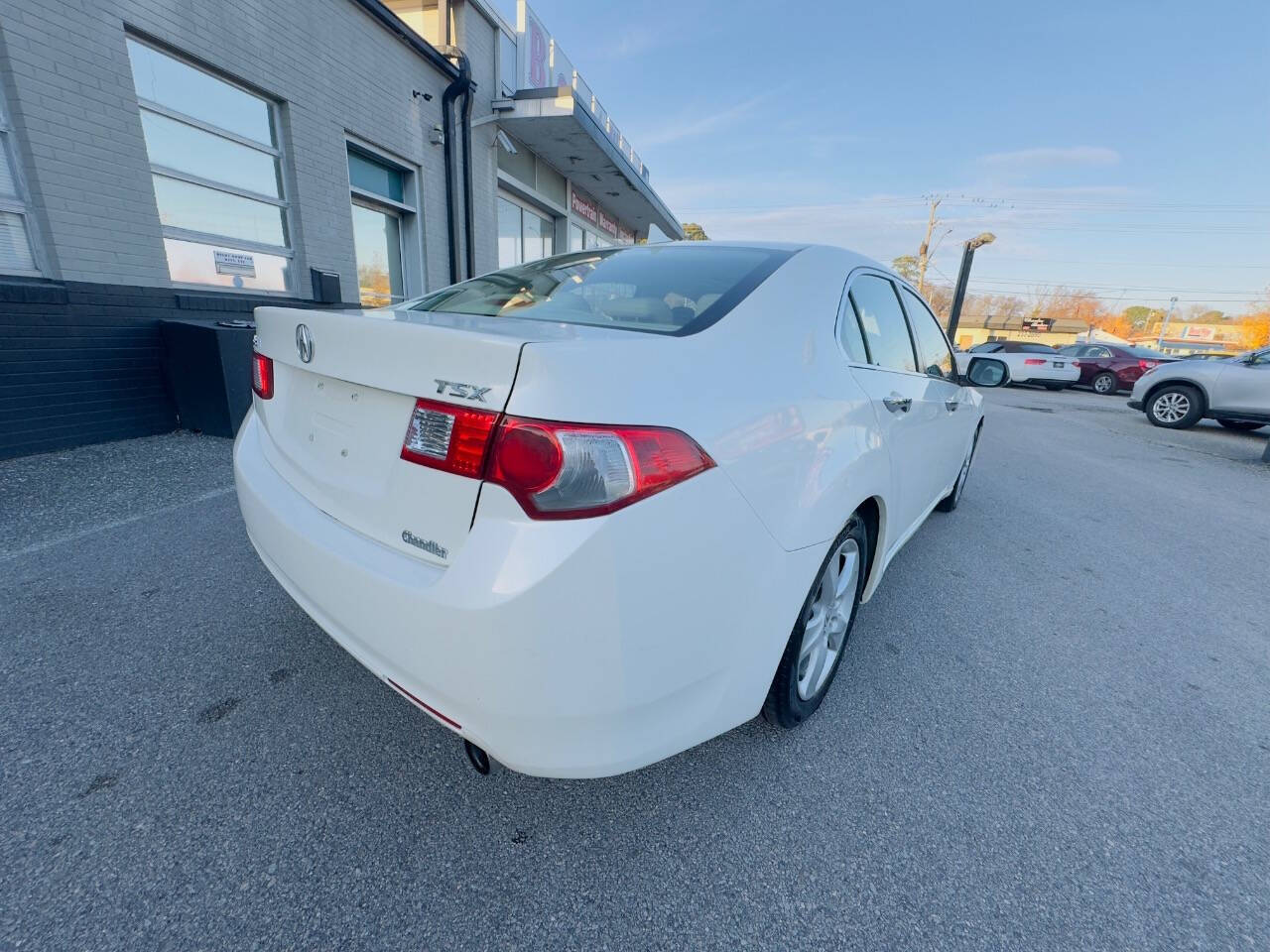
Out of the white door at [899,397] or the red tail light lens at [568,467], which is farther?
the white door at [899,397]

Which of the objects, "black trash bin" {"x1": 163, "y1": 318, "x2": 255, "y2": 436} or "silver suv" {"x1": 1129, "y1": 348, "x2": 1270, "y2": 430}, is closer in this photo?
"black trash bin" {"x1": 163, "y1": 318, "x2": 255, "y2": 436}

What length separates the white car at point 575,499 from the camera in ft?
3.62

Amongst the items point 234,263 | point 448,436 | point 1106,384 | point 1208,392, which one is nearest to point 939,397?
point 448,436

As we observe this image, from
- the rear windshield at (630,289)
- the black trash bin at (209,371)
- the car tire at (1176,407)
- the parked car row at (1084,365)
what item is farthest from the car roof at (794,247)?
the parked car row at (1084,365)

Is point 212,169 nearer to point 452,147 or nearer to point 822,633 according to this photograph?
point 452,147

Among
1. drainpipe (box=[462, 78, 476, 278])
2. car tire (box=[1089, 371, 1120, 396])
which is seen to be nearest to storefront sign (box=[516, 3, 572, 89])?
drainpipe (box=[462, 78, 476, 278])

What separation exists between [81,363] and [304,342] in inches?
169

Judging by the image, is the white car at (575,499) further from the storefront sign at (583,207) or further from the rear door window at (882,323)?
the storefront sign at (583,207)

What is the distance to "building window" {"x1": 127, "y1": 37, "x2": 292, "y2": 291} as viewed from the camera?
15.7ft

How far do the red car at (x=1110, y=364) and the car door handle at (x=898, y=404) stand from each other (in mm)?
20051

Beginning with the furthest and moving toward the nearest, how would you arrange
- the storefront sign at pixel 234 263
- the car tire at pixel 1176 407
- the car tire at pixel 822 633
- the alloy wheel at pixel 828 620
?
the car tire at pixel 1176 407
the storefront sign at pixel 234 263
the alloy wheel at pixel 828 620
the car tire at pixel 822 633

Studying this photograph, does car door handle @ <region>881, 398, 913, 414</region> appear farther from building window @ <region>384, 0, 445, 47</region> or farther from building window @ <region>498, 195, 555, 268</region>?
building window @ <region>384, 0, 445, 47</region>

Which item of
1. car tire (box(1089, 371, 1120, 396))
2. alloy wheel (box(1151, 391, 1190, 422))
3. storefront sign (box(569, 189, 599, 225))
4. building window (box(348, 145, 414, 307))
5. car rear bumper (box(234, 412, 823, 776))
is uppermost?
storefront sign (box(569, 189, 599, 225))

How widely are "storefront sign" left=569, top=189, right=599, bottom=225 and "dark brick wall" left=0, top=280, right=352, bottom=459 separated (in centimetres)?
945
